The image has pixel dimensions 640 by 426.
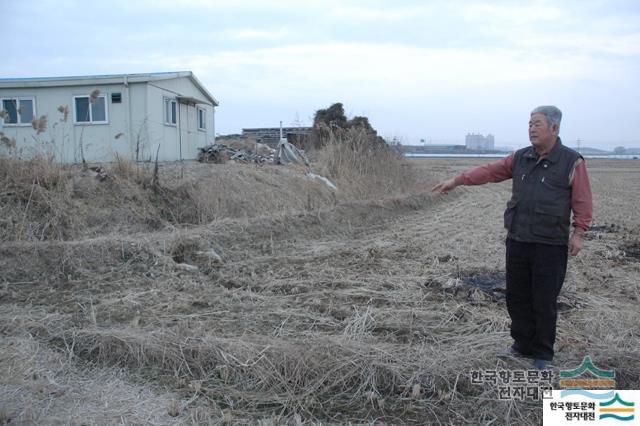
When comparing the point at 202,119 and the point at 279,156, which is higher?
the point at 202,119

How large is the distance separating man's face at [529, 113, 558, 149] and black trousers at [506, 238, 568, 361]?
0.67m

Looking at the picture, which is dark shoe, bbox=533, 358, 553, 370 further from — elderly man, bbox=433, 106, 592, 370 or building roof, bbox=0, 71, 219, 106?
building roof, bbox=0, 71, 219, 106

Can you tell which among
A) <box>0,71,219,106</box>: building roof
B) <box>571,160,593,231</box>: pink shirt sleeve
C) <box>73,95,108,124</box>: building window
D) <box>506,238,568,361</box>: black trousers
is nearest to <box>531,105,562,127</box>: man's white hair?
<box>571,160,593,231</box>: pink shirt sleeve

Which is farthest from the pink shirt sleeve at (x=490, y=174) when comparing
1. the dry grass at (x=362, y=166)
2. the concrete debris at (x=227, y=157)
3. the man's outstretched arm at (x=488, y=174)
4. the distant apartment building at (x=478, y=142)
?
the distant apartment building at (x=478, y=142)

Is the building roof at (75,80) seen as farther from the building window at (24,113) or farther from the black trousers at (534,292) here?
the black trousers at (534,292)

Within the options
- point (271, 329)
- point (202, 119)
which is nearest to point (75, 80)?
point (202, 119)

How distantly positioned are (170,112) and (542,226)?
16.1 metres

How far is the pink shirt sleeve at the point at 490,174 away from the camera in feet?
11.8

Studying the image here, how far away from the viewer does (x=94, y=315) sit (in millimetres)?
4211

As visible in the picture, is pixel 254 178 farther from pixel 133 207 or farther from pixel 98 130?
pixel 98 130

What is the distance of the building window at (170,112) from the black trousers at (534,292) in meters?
15.3

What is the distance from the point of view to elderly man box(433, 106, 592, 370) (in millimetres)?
3111

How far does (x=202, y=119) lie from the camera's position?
68.3 ft

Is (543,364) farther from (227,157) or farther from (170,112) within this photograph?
(170,112)
